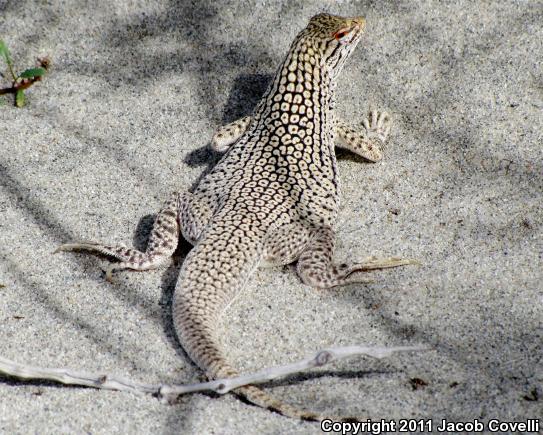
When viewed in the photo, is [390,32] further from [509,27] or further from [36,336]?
[36,336]

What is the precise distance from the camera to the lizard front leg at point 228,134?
4695mm

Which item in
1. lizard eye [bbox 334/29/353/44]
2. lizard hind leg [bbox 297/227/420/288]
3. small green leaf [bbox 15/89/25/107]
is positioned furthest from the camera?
small green leaf [bbox 15/89/25/107]

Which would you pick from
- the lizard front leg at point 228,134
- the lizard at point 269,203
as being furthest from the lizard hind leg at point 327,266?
the lizard front leg at point 228,134

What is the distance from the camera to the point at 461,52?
5.00 m

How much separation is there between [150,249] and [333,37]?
66.2 inches

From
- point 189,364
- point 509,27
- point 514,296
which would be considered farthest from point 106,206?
point 509,27

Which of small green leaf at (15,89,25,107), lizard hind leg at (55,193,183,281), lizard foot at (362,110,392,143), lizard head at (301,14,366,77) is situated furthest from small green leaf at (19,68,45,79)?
lizard foot at (362,110,392,143)

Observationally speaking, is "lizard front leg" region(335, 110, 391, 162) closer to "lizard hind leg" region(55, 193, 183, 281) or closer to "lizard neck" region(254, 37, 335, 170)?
"lizard neck" region(254, 37, 335, 170)

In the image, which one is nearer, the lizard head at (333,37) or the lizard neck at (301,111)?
the lizard neck at (301,111)

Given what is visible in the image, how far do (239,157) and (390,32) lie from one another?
60.0 inches

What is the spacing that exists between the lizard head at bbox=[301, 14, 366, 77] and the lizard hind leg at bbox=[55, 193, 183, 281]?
1333mm

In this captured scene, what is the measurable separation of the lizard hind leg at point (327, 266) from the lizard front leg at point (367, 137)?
2.76ft

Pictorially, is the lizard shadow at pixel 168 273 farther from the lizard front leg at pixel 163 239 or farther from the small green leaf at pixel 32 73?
the small green leaf at pixel 32 73

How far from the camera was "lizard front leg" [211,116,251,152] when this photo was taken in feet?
15.4
